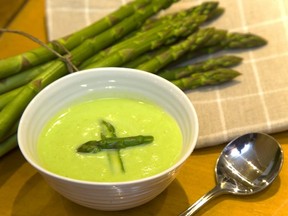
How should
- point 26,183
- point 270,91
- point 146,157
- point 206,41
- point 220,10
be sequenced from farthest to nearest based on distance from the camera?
1. point 220,10
2. point 206,41
3. point 270,91
4. point 26,183
5. point 146,157

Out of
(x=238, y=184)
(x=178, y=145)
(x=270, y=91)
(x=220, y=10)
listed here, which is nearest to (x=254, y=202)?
(x=238, y=184)

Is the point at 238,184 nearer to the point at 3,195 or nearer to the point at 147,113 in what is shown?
the point at 147,113

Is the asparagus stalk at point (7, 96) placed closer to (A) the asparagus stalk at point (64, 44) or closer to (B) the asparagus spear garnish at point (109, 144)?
(A) the asparagus stalk at point (64, 44)

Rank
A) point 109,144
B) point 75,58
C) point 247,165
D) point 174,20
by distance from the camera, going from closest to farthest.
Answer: point 109,144 < point 247,165 < point 75,58 < point 174,20

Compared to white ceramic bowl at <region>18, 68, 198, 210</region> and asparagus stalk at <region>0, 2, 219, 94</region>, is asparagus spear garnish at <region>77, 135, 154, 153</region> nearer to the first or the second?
white ceramic bowl at <region>18, 68, 198, 210</region>

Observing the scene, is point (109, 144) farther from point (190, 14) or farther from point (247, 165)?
point (190, 14)

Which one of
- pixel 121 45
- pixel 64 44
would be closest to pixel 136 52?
pixel 121 45

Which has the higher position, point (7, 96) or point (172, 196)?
point (7, 96)
